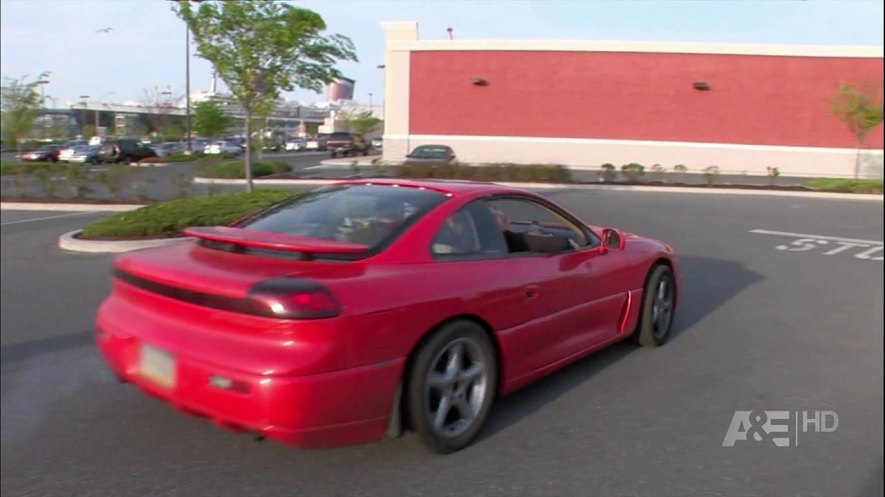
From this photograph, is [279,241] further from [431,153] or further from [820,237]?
[431,153]

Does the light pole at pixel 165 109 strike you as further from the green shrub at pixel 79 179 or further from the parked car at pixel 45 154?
the parked car at pixel 45 154

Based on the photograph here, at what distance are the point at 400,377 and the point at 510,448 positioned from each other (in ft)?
2.67

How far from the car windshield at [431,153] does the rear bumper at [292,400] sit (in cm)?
2679

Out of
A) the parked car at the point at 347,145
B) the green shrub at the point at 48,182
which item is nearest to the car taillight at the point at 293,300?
the green shrub at the point at 48,182

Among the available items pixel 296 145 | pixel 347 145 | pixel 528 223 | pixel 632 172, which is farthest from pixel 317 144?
pixel 528 223

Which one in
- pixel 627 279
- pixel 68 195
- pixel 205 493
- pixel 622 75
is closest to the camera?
pixel 205 493

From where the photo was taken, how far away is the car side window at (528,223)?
15.9ft

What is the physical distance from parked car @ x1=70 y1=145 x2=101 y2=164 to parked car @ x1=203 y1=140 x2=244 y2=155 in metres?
2.30

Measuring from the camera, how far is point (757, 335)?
6.49 m

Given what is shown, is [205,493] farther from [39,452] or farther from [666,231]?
[666,231]

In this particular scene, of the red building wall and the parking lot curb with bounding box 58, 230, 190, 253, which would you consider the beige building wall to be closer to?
the red building wall

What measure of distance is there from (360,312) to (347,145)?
3345 centimetres

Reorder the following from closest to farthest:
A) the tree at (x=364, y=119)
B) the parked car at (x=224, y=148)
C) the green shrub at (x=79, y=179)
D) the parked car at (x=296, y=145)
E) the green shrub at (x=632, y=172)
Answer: the tree at (x=364, y=119)
the green shrub at (x=79, y=179)
the parked car at (x=224, y=148)
the green shrub at (x=632, y=172)
the parked car at (x=296, y=145)

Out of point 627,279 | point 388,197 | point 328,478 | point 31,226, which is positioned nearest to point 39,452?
point 328,478
